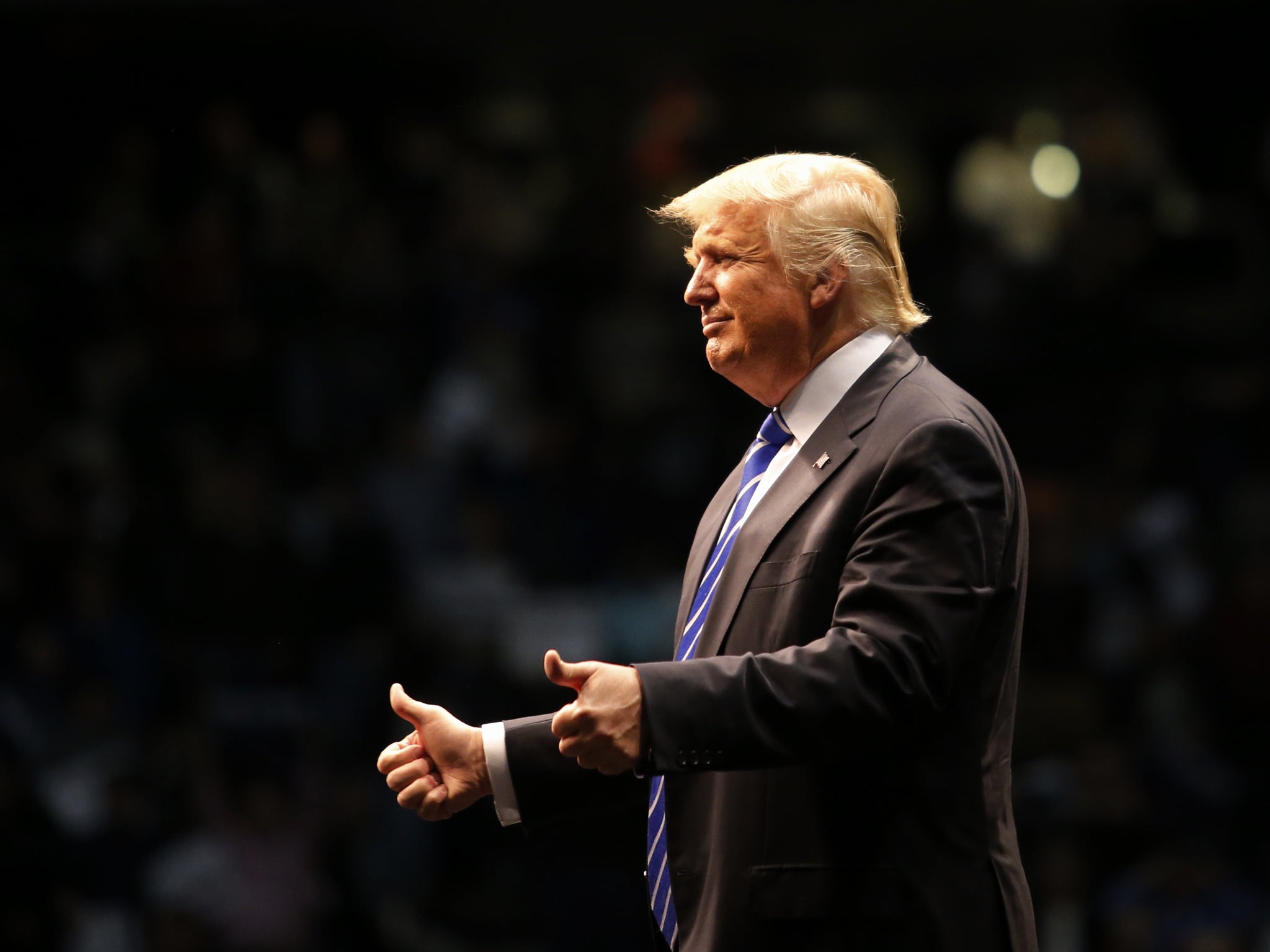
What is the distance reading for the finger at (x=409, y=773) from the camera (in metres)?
1.72

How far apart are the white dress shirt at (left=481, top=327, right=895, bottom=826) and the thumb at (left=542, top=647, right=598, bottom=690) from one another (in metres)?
0.29

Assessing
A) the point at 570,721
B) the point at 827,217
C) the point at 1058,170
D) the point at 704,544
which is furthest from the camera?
the point at 1058,170

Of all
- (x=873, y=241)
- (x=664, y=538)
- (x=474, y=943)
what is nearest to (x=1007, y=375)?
(x=664, y=538)

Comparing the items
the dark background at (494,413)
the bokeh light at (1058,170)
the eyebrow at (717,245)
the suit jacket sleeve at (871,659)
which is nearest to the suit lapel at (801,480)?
the suit jacket sleeve at (871,659)

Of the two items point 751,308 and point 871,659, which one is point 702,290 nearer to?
point 751,308

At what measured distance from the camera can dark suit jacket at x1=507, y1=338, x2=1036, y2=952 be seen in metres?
1.52

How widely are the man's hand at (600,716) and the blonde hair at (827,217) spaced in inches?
22.4

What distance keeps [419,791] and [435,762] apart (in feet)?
0.13

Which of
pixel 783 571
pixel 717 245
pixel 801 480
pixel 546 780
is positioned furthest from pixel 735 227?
pixel 546 780

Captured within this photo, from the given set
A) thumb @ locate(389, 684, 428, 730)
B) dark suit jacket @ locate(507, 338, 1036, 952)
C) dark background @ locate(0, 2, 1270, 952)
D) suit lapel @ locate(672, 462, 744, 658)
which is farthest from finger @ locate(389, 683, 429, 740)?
dark background @ locate(0, 2, 1270, 952)

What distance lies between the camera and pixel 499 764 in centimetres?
175

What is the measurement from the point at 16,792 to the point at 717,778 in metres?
2.92

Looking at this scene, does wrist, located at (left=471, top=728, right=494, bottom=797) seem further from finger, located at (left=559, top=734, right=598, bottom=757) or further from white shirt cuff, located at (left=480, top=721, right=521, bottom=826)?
finger, located at (left=559, top=734, right=598, bottom=757)

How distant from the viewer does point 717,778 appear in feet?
5.79
